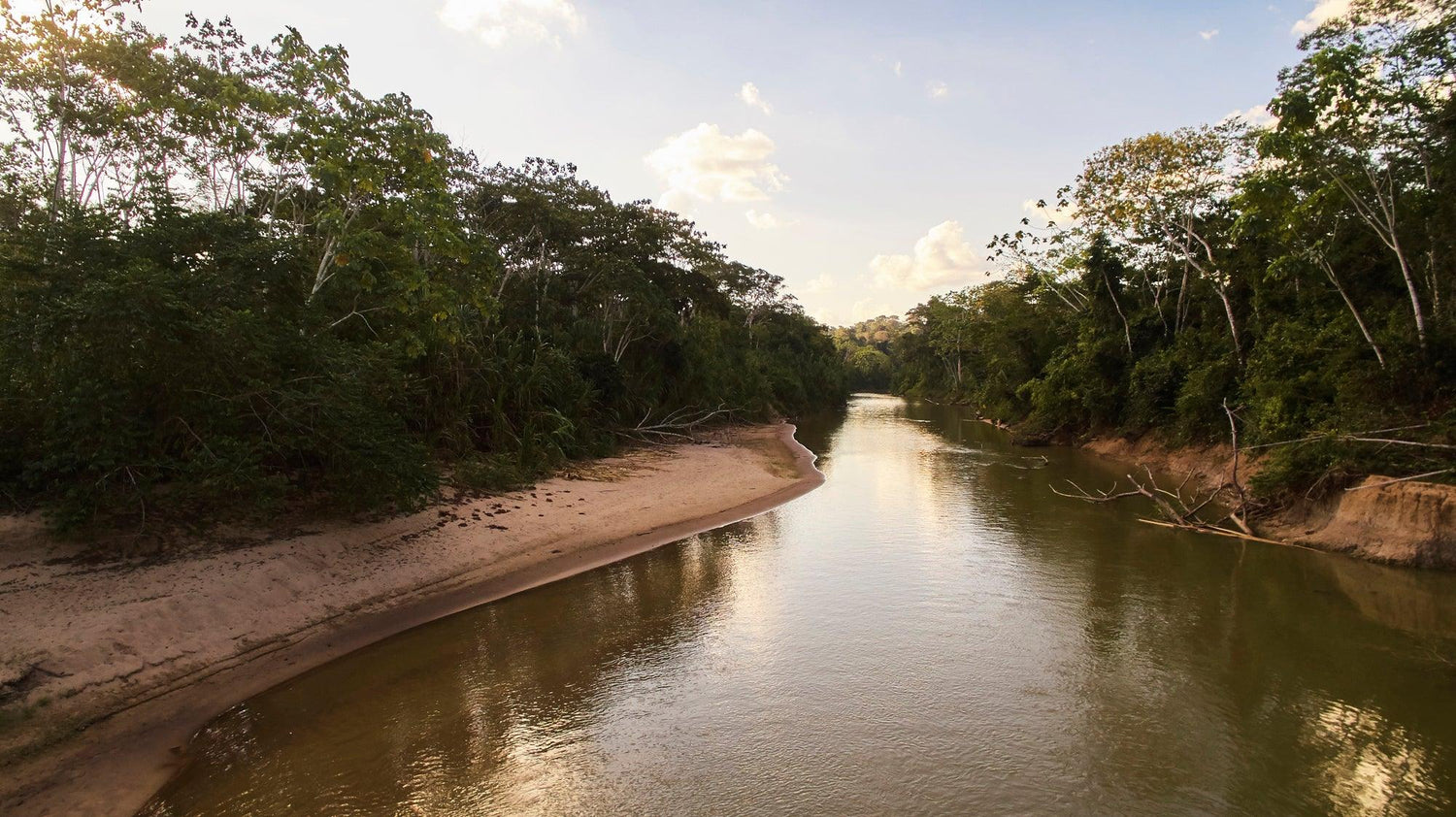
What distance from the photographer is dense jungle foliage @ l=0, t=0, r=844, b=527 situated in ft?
25.2

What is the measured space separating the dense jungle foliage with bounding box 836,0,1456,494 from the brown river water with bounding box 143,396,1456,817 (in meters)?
3.58

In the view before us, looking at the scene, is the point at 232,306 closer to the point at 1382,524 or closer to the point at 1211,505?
the point at 1382,524

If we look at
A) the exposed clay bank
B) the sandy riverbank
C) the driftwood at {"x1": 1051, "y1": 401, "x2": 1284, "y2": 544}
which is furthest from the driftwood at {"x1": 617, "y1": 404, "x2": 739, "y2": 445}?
the exposed clay bank

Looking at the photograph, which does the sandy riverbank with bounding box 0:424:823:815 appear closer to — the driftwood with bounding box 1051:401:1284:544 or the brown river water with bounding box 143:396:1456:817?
the brown river water with bounding box 143:396:1456:817

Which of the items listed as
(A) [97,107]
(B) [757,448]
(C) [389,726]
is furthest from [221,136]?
(B) [757,448]

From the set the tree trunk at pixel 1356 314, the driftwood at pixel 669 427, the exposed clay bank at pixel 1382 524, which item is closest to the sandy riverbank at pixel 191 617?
the driftwood at pixel 669 427

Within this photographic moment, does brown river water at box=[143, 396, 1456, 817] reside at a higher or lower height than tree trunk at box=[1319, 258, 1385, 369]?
lower

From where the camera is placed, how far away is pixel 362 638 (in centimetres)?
834

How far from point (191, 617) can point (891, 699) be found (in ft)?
→ 23.7

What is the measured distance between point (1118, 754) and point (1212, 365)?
659 inches

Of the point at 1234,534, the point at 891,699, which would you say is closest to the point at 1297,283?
the point at 1234,534

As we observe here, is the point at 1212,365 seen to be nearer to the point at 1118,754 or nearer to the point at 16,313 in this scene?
the point at 1118,754

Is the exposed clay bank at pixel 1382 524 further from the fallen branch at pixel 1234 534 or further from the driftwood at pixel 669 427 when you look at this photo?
the driftwood at pixel 669 427

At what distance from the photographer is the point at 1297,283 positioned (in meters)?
17.2
